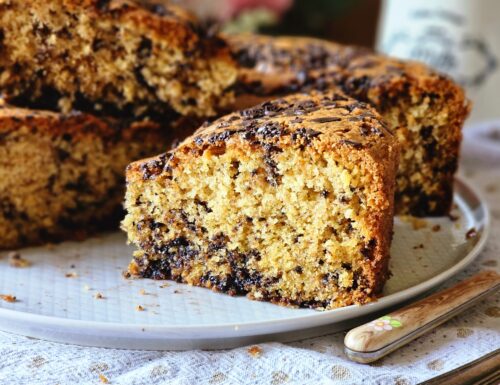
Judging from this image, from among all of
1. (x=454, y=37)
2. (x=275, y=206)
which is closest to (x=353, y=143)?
(x=275, y=206)

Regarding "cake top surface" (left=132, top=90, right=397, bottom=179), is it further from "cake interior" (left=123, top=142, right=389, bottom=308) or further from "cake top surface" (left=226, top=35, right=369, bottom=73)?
"cake top surface" (left=226, top=35, right=369, bottom=73)

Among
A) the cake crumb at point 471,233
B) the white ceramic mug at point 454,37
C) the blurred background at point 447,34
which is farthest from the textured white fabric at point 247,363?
the white ceramic mug at point 454,37

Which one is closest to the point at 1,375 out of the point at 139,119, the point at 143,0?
the point at 139,119

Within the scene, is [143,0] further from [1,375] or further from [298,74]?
[1,375]

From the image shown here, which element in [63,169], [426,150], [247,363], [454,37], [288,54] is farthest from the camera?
[454,37]

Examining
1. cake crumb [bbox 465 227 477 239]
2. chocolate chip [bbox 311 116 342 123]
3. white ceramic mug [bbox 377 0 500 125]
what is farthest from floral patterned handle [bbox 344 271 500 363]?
white ceramic mug [bbox 377 0 500 125]

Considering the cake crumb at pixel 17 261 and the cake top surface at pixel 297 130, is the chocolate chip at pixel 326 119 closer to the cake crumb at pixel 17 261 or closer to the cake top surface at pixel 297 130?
→ the cake top surface at pixel 297 130

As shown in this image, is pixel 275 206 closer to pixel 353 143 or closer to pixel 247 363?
pixel 353 143
